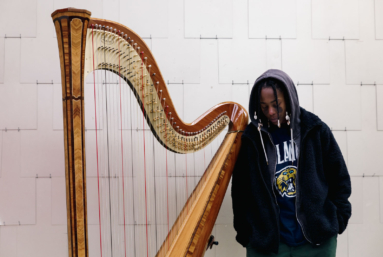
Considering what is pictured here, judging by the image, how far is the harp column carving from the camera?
2.72 ft

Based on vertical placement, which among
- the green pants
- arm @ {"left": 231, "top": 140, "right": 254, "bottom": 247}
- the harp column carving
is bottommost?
the green pants

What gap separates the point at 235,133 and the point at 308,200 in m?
0.53

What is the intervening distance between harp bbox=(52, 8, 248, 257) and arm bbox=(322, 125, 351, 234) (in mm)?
469

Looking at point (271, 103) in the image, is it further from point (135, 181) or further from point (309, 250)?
point (135, 181)

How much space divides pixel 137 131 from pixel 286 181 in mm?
799

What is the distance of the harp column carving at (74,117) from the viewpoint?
2.72 feet

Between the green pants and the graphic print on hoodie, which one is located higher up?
the graphic print on hoodie

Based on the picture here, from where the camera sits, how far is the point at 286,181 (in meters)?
1.71

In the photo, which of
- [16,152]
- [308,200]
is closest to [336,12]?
[308,200]

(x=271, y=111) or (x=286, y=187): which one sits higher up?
(x=271, y=111)

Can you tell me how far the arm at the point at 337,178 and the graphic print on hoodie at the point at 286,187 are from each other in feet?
0.53

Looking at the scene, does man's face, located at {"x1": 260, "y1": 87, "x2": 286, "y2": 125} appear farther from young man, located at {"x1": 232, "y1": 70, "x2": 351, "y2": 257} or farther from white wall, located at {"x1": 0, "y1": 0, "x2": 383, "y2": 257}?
white wall, located at {"x1": 0, "y1": 0, "x2": 383, "y2": 257}

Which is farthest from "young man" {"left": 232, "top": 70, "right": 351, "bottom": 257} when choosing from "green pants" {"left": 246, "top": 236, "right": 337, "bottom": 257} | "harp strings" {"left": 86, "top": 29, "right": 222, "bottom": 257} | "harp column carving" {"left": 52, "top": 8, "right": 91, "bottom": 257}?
"harp column carving" {"left": 52, "top": 8, "right": 91, "bottom": 257}

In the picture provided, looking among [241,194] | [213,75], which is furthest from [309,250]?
[213,75]
